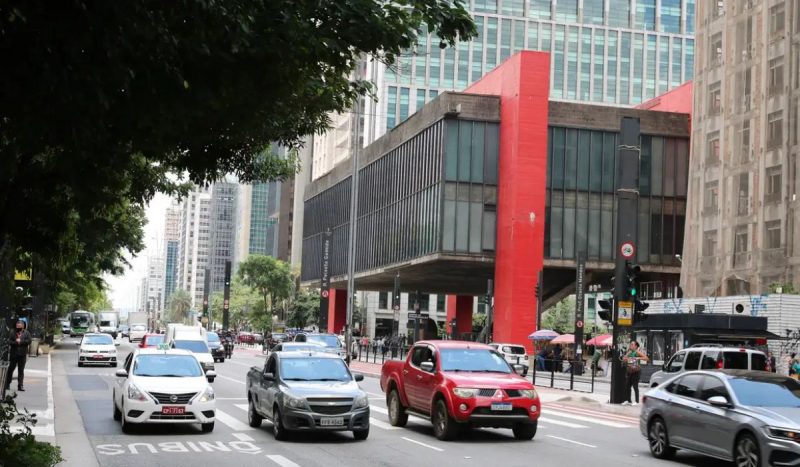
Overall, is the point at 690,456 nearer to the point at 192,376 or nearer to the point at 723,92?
the point at 192,376

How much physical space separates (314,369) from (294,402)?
150cm

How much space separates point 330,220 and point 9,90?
82071 mm

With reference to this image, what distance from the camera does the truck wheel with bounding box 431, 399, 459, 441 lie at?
17375mm

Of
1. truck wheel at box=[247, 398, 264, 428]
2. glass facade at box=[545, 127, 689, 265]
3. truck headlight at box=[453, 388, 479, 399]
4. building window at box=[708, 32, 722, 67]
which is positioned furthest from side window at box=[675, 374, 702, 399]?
building window at box=[708, 32, 722, 67]

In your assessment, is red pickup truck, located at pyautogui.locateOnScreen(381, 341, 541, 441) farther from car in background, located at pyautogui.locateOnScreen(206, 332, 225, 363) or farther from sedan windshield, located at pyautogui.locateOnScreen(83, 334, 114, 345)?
car in background, located at pyautogui.locateOnScreen(206, 332, 225, 363)

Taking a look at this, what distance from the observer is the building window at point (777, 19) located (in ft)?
178

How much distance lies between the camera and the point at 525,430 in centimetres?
1805

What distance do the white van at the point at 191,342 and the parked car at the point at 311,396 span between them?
55.9 feet

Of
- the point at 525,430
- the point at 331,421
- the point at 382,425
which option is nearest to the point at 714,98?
the point at 382,425

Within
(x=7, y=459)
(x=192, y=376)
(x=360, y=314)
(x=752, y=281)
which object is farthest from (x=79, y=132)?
(x=360, y=314)

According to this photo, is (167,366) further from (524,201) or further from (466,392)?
(524,201)

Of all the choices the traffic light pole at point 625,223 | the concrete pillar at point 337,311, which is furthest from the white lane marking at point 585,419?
the concrete pillar at point 337,311

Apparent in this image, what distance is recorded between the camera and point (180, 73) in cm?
809

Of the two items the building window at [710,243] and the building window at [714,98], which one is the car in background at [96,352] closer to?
the building window at [710,243]
